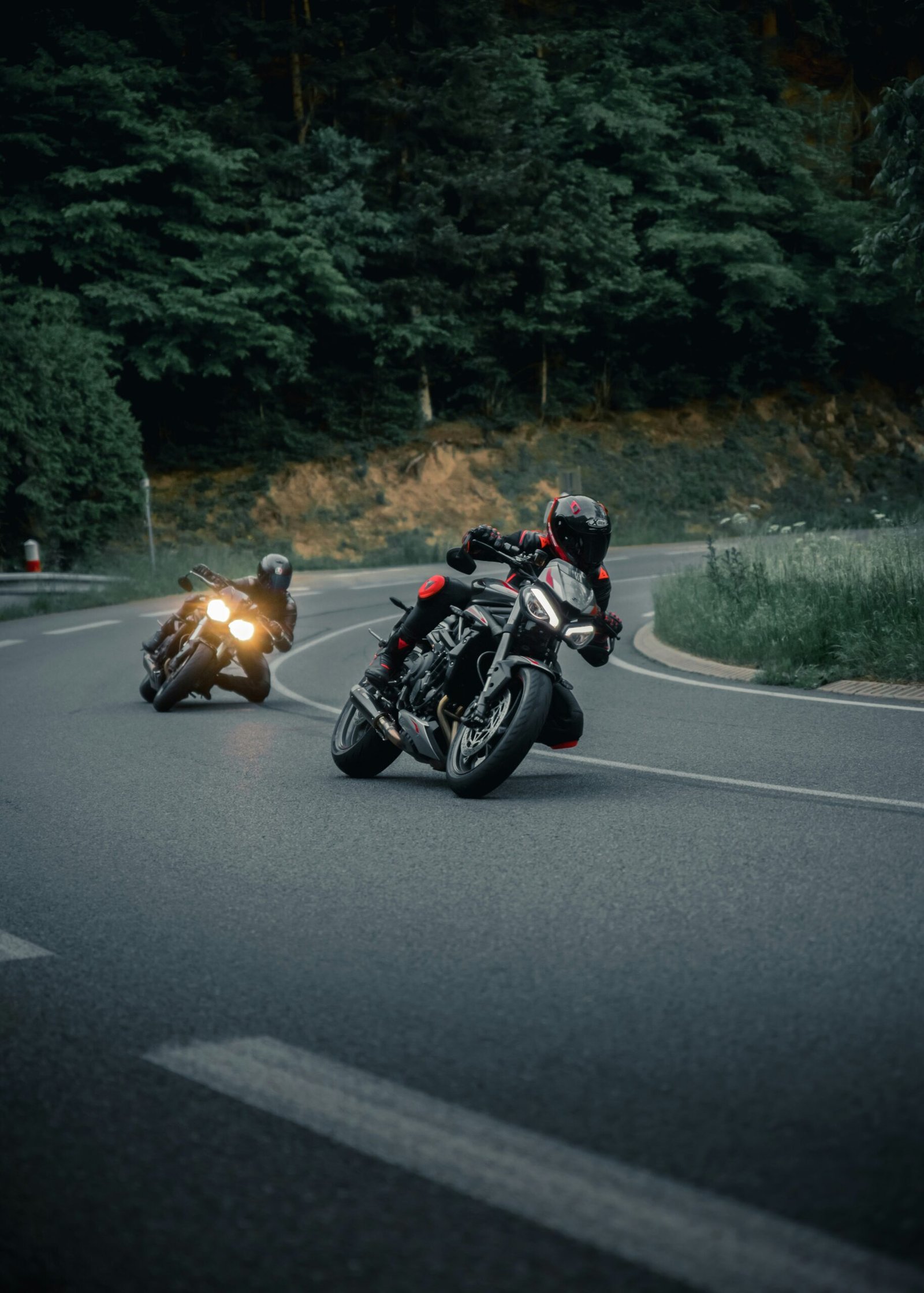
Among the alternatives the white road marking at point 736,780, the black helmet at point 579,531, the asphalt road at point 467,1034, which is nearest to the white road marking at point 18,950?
the asphalt road at point 467,1034

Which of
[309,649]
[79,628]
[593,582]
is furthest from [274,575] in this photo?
[79,628]

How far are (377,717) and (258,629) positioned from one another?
408cm

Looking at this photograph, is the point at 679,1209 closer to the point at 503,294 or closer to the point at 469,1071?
the point at 469,1071

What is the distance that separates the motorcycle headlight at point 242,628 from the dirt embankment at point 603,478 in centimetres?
3073

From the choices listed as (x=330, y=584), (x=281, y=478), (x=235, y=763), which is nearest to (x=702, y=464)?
(x=281, y=478)

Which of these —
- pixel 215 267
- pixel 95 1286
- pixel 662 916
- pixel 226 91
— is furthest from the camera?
pixel 226 91

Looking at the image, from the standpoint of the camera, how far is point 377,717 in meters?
8.62

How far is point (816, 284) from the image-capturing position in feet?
182

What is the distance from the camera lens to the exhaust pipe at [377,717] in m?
8.57

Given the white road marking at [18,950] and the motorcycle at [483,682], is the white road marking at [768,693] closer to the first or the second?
the motorcycle at [483,682]

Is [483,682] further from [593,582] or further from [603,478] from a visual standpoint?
[603,478]

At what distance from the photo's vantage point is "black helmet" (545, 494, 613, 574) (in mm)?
8164

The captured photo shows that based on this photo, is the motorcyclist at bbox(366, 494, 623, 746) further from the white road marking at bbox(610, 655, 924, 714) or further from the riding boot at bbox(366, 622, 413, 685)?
the white road marking at bbox(610, 655, 924, 714)

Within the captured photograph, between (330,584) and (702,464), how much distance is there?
81.5 ft
